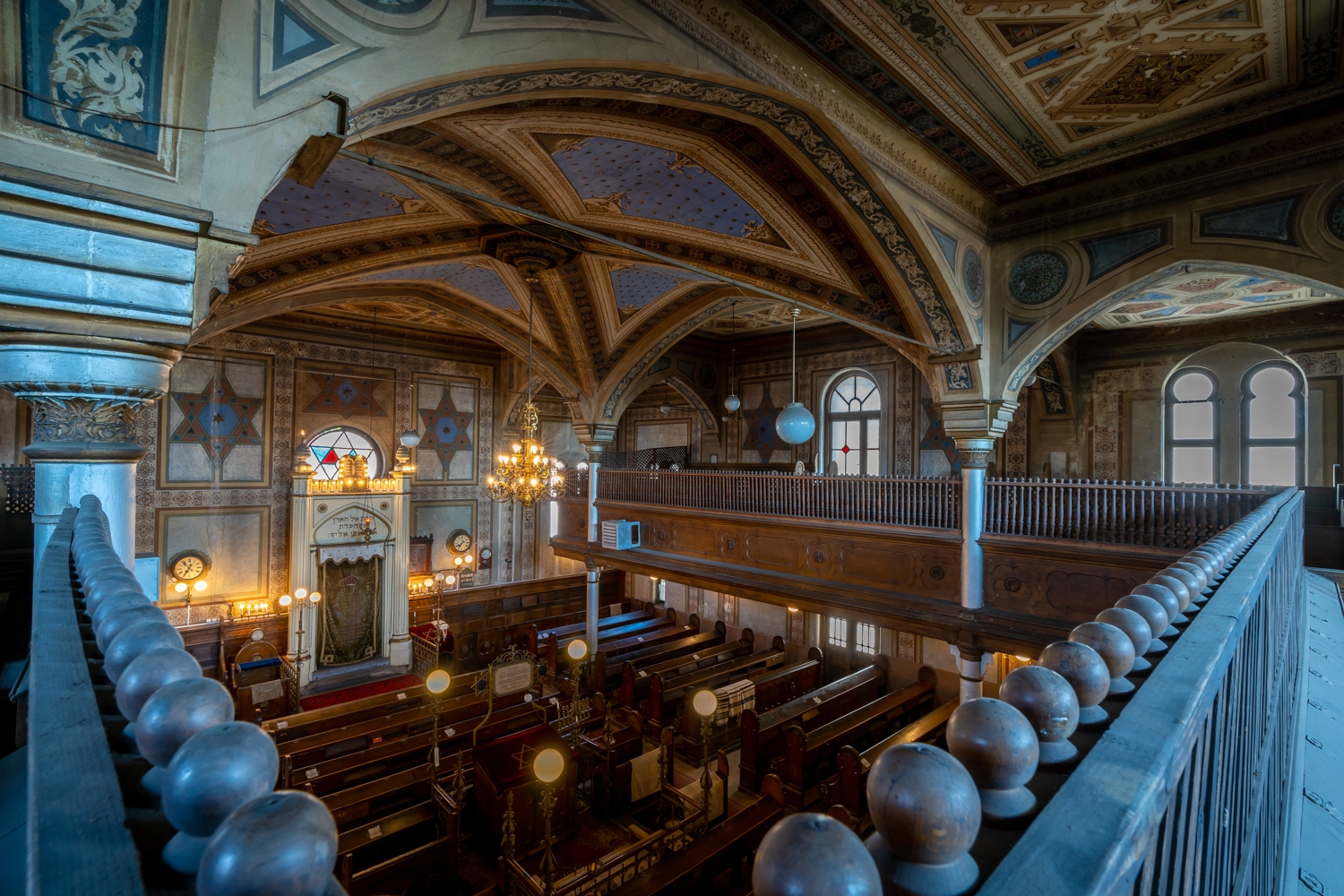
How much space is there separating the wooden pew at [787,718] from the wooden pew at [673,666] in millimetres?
1603

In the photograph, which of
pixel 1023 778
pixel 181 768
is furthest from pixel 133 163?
pixel 1023 778

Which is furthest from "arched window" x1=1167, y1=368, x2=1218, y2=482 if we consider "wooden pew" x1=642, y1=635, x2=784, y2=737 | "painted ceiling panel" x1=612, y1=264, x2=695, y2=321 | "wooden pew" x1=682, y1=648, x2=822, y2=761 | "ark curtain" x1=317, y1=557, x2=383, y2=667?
"ark curtain" x1=317, y1=557, x2=383, y2=667

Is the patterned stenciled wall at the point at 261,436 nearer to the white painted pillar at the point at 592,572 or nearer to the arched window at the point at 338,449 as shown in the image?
the arched window at the point at 338,449

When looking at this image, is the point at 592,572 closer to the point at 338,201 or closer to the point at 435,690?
the point at 435,690

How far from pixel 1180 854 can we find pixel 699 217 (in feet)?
21.9

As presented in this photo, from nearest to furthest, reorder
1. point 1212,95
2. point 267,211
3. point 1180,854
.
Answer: point 1180,854 < point 1212,95 < point 267,211

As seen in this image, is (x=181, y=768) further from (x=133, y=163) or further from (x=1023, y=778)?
(x=133, y=163)

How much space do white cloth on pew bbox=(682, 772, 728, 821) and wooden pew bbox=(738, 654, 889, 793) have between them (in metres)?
0.31

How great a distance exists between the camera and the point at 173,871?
0.64 metres

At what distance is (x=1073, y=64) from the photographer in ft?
15.6

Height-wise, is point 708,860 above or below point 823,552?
below

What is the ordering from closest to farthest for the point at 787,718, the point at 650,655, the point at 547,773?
1. the point at 547,773
2. the point at 787,718
3. the point at 650,655

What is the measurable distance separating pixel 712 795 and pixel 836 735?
5.84 ft

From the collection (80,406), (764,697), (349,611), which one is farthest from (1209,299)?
(349,611)
